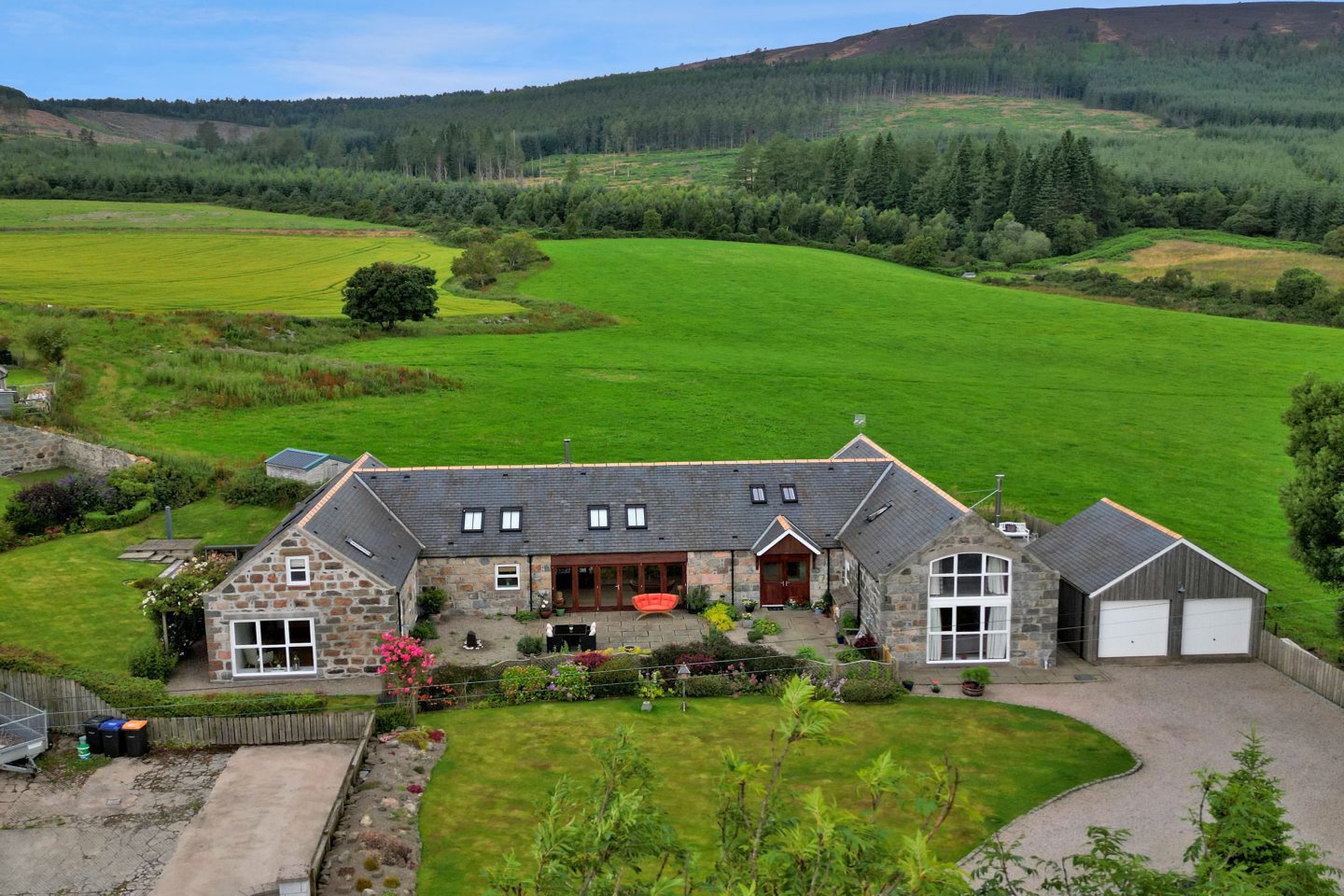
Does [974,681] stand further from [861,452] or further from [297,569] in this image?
[297,569]

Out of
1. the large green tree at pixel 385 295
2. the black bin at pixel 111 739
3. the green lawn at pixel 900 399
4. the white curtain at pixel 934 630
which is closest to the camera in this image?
the black bin at pixel 111 739

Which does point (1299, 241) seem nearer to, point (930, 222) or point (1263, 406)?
point (930, 222)

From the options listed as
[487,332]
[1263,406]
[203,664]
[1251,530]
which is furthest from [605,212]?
[203,664]

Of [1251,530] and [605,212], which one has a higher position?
[605,212]

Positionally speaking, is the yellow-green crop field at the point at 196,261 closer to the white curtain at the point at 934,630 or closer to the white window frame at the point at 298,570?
the white window frame at the point at 298,570

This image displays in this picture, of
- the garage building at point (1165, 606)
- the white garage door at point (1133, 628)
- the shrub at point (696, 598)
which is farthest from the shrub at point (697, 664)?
the white garage door at point (1133, 628)

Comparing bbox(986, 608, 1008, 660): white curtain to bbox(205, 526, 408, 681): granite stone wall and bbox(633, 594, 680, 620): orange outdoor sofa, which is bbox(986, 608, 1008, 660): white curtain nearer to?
bbox(633, 594, 680, 620): orange outdoor sofa

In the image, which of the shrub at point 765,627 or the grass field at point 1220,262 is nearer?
the shrub at point 765,627

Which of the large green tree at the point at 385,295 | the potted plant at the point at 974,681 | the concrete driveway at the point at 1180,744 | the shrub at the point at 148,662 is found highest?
the large green tree at the point at 385,295
